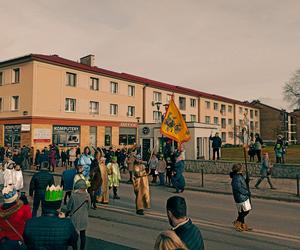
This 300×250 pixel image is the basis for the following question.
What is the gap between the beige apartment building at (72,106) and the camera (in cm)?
2695

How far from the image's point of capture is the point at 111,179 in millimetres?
10969

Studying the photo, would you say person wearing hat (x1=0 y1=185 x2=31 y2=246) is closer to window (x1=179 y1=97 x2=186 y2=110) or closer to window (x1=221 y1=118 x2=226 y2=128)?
window (x1=179 y1=97 x2=186 y2=110)

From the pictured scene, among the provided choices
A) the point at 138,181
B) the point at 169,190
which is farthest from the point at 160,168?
the point at 138,181

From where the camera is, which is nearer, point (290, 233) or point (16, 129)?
point (290, 233)

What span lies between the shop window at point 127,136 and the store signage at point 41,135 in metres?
9.89

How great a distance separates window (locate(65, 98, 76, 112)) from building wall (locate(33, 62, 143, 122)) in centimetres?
35

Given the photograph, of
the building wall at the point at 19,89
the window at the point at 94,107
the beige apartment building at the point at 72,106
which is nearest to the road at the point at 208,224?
the beige apartment building at the point at 72,106

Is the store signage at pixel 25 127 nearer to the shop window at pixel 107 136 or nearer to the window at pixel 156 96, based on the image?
the shop window at pixel 107 136

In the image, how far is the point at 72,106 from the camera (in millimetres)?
30625

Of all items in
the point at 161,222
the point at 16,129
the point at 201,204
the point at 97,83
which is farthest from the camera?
the point at 97,83

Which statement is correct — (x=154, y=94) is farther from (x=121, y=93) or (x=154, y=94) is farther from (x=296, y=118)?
(x=296, y=118)

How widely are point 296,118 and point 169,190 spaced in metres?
74.4

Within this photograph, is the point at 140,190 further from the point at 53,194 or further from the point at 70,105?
the point at 70,105

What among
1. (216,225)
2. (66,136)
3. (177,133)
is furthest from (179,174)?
(66,136)
